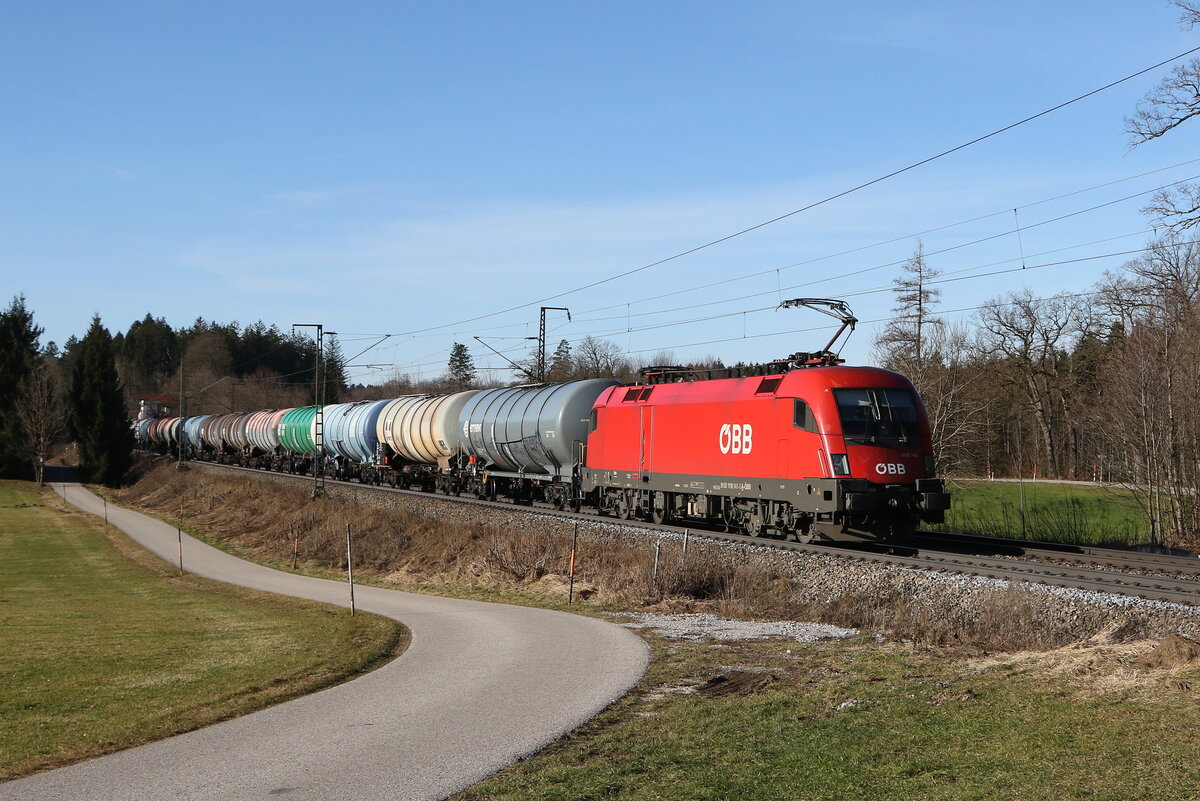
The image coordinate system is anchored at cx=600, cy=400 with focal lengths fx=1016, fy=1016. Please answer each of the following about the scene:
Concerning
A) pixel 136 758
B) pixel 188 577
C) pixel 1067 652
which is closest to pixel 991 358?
pixel 188 577

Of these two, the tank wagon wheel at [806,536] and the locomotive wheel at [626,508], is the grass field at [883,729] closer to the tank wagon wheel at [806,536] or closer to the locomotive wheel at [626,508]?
the tank wagon wheel at [806,536]

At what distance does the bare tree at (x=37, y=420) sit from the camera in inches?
2886

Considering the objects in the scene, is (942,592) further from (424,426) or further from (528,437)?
(424,426)

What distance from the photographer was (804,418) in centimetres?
2034

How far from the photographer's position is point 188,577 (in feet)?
98.3

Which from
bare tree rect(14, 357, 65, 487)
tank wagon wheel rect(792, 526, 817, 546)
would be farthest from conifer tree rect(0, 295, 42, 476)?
tank wagon wheel rect(792, 526, 817, 546)

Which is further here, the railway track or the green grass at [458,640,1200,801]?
the railway track

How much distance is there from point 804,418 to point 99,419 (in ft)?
222

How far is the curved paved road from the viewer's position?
7.62 meters

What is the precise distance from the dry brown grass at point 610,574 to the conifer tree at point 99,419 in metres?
38.6

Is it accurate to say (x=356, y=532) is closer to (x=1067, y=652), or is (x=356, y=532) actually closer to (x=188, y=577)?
(x=188, y=577)

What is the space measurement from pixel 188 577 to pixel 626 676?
22.6 meters

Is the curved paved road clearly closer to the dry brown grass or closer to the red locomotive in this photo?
the dry brown grass

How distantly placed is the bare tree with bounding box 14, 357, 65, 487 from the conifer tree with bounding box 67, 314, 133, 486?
125cm
